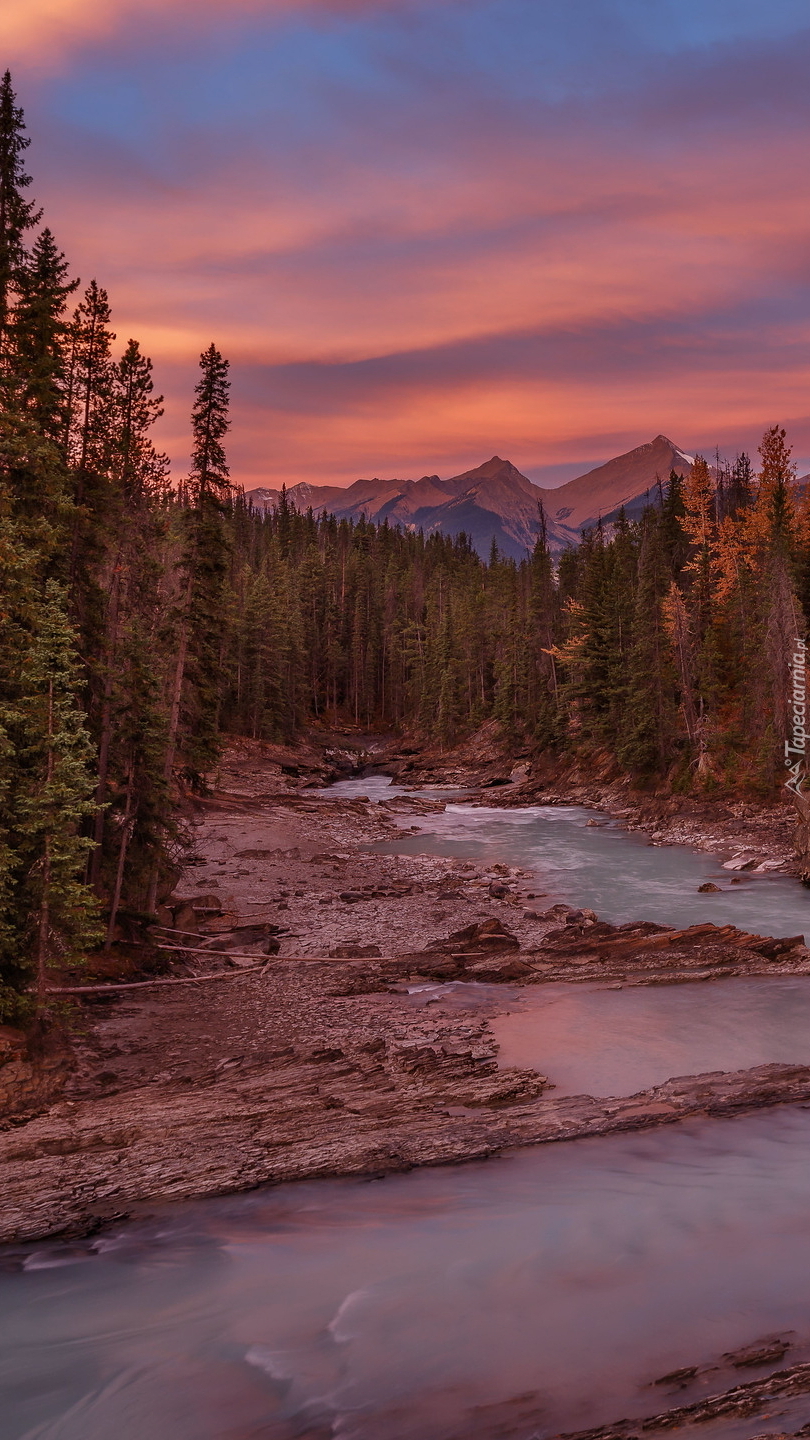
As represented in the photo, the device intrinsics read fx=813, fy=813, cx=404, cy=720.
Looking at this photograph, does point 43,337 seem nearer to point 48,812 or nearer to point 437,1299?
point 48,812

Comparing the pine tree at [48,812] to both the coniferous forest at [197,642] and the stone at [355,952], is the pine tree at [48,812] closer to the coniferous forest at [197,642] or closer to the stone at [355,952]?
the coniferous forest at [197,642]

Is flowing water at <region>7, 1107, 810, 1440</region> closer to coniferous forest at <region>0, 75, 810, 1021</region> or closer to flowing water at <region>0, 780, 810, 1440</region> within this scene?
flowing water at <region>0, 780, 810, 1440</region>

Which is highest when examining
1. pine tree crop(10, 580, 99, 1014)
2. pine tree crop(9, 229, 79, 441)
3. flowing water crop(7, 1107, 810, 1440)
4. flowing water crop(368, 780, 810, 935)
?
pine tree crop(9, 229, 79, 441)

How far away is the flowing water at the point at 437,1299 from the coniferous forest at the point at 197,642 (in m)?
5.68

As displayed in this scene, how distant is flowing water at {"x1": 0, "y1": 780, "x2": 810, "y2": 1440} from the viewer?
280 inches

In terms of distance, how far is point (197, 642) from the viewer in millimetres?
25938

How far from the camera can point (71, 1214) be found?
379 inches

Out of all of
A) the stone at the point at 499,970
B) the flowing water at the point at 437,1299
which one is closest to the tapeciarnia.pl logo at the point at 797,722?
the stone at the point at 499,970

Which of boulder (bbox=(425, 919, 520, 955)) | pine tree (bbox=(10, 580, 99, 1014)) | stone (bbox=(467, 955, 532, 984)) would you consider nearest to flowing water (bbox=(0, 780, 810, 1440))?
pine tree (bbox=(10, 580, 99, 1014))

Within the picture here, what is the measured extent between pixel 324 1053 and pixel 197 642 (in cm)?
1560

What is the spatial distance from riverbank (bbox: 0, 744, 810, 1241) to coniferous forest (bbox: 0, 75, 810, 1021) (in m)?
2.36

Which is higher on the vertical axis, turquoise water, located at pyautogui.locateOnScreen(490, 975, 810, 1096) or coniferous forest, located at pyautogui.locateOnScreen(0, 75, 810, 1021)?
coniferous forest, located at pyautogui.locateOnScreen(0, 75, 810, 1021)

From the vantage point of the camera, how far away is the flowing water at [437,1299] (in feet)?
23.3

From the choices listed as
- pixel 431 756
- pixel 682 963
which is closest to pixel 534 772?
pixel 431 756
